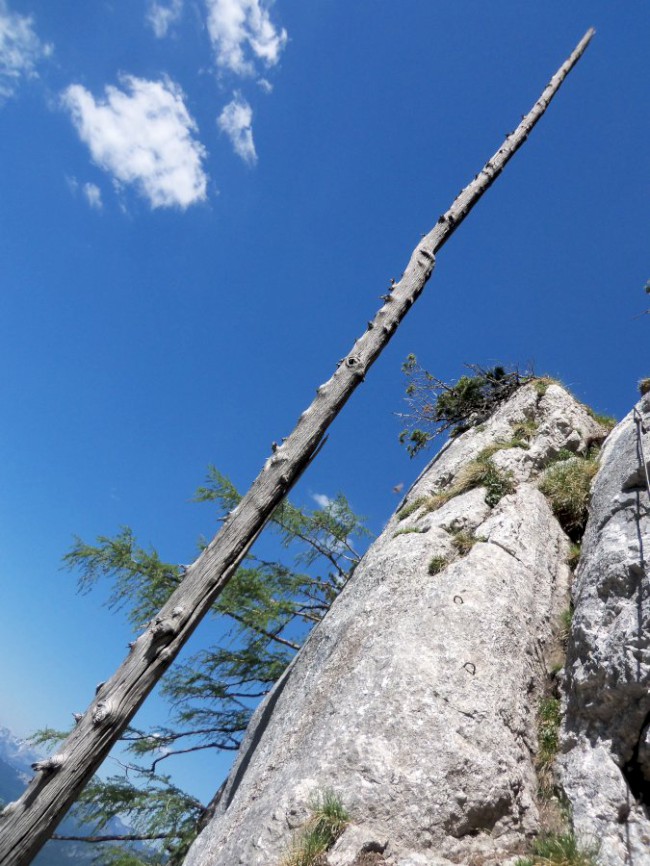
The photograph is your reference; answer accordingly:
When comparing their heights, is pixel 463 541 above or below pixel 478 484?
below

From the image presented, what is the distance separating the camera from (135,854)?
33.6 feet

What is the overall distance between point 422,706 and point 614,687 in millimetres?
1919

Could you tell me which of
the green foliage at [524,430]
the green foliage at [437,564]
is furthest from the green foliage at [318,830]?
the green foliage at [524,430]

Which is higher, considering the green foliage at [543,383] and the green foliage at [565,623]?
the green foliage at [543,383]

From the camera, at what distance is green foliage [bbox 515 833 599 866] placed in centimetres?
448

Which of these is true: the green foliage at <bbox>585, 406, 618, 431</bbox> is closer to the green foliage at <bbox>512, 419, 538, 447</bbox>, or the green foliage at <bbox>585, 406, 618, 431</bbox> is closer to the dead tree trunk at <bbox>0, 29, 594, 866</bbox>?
the green foliage at <bbox>512, 419, 538, 447</bbox>

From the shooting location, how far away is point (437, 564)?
7.82 metres

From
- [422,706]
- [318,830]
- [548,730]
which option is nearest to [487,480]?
[548,730]

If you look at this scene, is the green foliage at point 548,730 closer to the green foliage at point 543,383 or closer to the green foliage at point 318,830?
the green foliage at point 318,830

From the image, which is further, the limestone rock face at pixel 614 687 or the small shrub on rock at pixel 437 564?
the small shrub on rock at pixel 437 564

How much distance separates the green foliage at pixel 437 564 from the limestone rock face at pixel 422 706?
0.02 m

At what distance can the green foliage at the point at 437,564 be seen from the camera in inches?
305

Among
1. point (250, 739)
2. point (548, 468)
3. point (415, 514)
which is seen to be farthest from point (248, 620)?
point (548, 468)

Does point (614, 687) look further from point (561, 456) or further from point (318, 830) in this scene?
point (561, 456)
